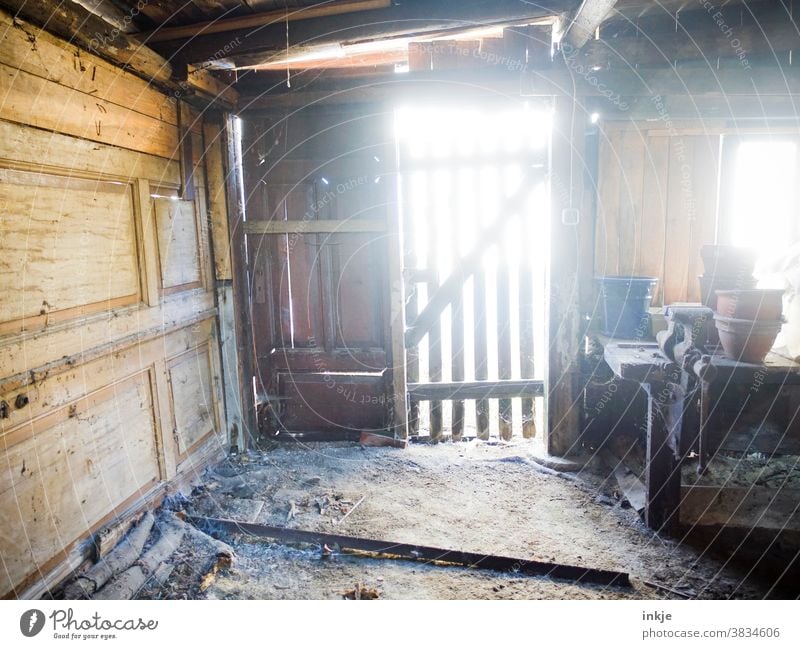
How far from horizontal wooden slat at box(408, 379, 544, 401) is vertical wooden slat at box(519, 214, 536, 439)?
4.4 inches

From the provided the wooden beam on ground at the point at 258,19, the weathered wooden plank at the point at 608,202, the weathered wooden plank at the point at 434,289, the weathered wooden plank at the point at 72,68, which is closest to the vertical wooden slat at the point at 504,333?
the weathered wooden plank at the point at 434,289

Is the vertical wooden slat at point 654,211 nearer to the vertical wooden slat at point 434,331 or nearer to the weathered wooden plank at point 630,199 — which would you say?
the weathered wooden plank at point 630,199

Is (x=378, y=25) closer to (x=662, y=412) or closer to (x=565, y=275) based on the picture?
(x=565, y=275)

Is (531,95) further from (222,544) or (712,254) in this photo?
(222,544)

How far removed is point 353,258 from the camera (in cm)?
406

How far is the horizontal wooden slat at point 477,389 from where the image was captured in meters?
4.07

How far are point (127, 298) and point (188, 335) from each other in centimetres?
68

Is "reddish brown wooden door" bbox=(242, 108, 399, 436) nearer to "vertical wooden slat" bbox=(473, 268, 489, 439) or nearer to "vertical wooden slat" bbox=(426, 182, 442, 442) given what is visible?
"vertical wooden slat" bbox=(426, 182, 442, 442)

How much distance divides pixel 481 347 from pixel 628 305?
122cm

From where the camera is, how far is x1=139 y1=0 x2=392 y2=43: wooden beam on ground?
2730 millimetres

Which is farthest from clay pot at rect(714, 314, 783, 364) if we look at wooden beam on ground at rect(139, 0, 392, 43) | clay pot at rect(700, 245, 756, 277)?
wooden beam on ground at rect(139, 0, 392, 43)

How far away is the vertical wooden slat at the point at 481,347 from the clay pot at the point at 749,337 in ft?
Result: 5.90

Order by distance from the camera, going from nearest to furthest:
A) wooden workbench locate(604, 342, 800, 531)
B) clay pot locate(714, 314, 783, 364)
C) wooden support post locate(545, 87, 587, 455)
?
1. clay pot locate(714, 314, 783, 364)
2. wooden workbench locate(604, 342, 800, 531)
3. wooden support post locate(545, 87, 587, 455)

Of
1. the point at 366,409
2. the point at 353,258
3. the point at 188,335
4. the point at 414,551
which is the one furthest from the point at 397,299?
the point at 414,551
